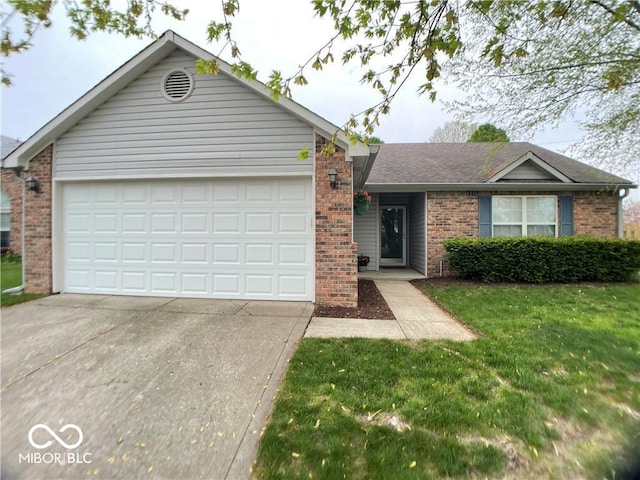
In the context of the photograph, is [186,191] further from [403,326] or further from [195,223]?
[403,326]

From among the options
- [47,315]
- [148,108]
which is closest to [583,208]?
[148,108]

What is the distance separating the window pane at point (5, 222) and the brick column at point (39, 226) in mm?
8910

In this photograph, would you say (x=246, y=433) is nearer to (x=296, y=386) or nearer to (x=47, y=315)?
(x=296, y=386)

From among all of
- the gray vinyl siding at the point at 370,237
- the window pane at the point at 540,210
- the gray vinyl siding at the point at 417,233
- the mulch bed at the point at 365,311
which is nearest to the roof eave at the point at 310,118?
the mulch bed at the point at 365,311

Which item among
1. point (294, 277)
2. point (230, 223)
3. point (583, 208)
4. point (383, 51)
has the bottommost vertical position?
point (294, 277)

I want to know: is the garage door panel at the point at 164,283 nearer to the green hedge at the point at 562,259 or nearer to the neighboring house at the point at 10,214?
the green hedge at the point at 562,259

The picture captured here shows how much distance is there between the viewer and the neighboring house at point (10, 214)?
12.1m

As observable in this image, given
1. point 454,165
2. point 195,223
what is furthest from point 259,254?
point 454,165

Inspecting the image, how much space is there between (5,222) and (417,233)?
16473 millimetres

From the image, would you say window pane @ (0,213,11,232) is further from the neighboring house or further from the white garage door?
the white garage door

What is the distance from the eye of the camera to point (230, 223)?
594 centimetres

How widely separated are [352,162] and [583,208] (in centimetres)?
859

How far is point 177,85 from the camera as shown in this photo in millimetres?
5906

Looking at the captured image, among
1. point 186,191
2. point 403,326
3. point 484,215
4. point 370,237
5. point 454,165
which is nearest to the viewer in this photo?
point 403,326
